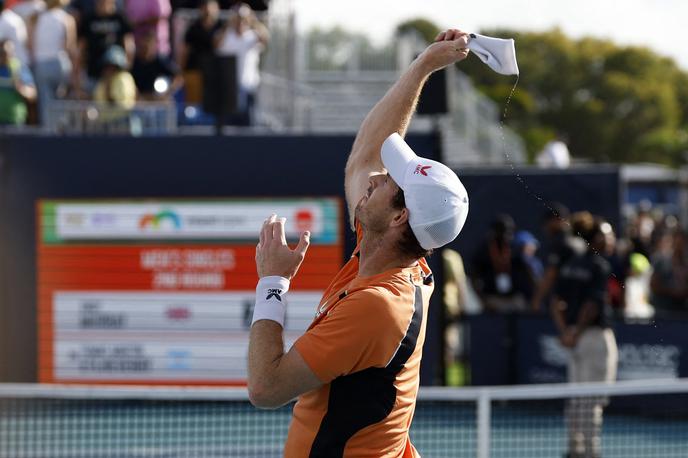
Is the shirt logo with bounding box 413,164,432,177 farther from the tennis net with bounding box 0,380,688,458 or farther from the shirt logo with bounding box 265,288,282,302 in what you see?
the tennis net with bounding box 0,380,688,458

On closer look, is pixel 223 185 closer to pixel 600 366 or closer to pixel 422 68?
pixel 600 366

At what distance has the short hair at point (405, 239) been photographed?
11.6 ft

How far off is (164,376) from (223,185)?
2.08 m

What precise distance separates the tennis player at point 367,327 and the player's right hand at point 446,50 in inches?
14.2

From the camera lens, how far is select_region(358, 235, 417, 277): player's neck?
3576mm

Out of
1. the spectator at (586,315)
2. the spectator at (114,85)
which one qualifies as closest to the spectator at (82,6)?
the spectator at (114,85)

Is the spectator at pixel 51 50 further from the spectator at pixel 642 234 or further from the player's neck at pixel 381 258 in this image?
the player's neck at pixel 381 258

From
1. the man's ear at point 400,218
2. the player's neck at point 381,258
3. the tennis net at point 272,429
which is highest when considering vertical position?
the man's ear at point 400,218

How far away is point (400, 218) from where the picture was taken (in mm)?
3525

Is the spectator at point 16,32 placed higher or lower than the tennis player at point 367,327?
higher

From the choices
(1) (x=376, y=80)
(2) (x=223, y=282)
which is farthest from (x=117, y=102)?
(1) (x=376, y=80)

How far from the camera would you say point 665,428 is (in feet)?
32.2

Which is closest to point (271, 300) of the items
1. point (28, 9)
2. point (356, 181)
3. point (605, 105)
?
point (356, 181)

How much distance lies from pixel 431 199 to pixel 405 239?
0.51ft
